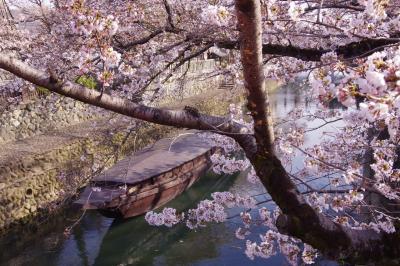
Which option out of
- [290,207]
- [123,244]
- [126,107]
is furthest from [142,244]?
[126,107]

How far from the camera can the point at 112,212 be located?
362 inches

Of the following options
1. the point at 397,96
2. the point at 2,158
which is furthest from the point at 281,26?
the point at 2,158

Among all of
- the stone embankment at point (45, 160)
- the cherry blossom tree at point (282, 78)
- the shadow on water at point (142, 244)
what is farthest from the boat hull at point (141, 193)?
the cherry blossom tree at point (282, 78)

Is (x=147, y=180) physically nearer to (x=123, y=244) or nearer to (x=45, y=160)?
(x=123, y=244)

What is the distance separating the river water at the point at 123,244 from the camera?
7947mm

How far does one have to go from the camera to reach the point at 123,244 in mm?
9016

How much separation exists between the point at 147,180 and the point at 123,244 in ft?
5.25

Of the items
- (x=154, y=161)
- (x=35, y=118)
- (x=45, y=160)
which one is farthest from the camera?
(x=35, y=118)

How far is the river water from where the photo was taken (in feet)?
26.1

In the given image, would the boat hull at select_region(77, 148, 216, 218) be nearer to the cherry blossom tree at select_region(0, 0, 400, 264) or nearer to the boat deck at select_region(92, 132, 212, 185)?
the boat deck at select_region(92, 132, 212, 185)

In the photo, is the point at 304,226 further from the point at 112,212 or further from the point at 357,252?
the point at 112,212

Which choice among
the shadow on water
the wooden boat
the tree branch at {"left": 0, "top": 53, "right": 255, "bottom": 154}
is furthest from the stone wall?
the tree branch at {"left": 0, "top": 53, "right": 255, "bottom": 154}

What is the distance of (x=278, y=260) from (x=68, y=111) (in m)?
8.60

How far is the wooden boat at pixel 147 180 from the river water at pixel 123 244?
1.82ft
